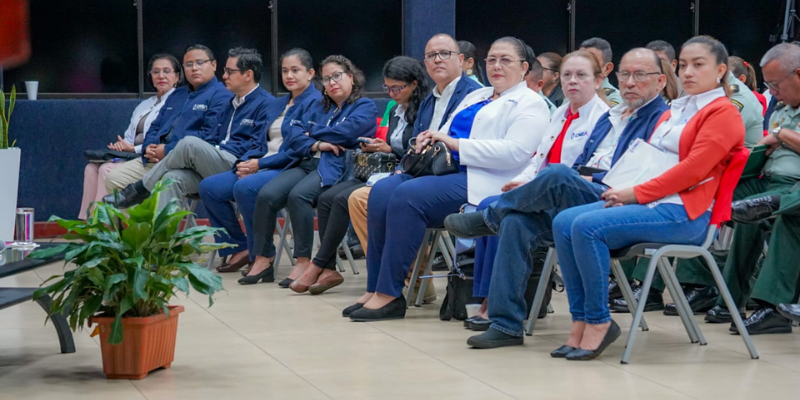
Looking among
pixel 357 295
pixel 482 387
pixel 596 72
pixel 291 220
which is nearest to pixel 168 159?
pixel 291 220

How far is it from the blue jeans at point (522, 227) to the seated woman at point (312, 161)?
6.24ft

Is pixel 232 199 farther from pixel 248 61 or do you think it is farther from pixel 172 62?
pixel 172 62

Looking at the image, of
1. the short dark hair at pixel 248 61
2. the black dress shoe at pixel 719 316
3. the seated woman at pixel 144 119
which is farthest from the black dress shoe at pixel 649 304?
the seated woman at pixel 144 119

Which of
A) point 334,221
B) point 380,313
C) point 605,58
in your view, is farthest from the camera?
point 605,58

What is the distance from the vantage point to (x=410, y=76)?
5266 mm

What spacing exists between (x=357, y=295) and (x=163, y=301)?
2.12 metres

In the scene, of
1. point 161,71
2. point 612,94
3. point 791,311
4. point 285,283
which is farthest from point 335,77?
point 791,311

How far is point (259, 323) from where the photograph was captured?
4652mm

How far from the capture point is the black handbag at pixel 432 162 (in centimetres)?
464

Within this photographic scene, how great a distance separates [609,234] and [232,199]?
325 cm

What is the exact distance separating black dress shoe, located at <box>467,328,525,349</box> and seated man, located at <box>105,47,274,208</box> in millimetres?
2897

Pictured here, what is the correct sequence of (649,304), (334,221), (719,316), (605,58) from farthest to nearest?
(605,58), (334,221), (649,304), (719,316)

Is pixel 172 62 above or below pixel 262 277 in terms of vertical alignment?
above

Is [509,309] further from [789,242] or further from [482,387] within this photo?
[789,242]
